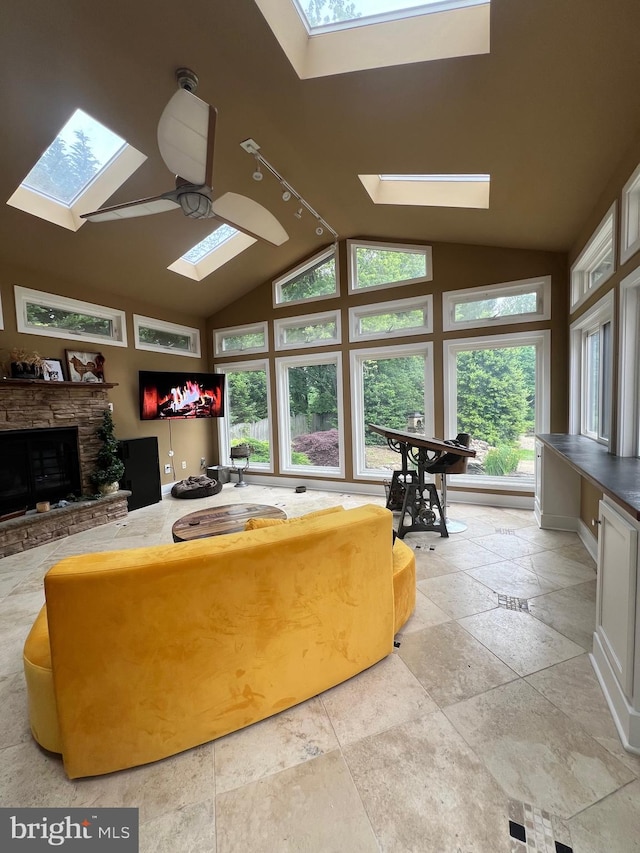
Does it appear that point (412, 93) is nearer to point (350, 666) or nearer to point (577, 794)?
point (350, 666)

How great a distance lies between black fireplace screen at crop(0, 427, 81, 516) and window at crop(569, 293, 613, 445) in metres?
5.64

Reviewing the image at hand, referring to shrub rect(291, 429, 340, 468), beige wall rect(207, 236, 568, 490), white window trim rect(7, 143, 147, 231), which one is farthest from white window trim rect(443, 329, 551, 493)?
white window trim rect(7, 143, 147, 231)

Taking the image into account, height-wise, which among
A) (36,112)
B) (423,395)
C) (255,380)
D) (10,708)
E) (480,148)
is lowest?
(10,708)

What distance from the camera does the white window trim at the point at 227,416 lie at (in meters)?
6.00

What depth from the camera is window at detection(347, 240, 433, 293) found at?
4664 millimetres

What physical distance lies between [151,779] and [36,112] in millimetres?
3999

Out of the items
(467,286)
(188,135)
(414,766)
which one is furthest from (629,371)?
(188,135)

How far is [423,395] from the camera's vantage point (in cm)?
483

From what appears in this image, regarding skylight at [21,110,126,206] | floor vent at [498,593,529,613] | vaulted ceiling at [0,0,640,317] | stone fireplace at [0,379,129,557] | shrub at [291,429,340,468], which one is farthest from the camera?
shrub at [291,429,340,468]

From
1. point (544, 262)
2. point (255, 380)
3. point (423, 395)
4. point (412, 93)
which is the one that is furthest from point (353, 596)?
point (255, 380)

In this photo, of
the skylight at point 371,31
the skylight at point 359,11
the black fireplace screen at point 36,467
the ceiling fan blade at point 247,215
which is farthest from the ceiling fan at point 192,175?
the black fireplace screen at point 36,467

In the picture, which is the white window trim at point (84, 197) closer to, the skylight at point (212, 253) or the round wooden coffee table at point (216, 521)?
the skylight at point (212, 253)

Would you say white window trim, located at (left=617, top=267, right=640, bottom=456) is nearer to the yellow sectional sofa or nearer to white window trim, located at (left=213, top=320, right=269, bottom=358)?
the yellow sectional sofa

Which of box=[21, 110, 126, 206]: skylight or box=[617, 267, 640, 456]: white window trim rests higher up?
box=[21, 110, 126, 206]: skylight
